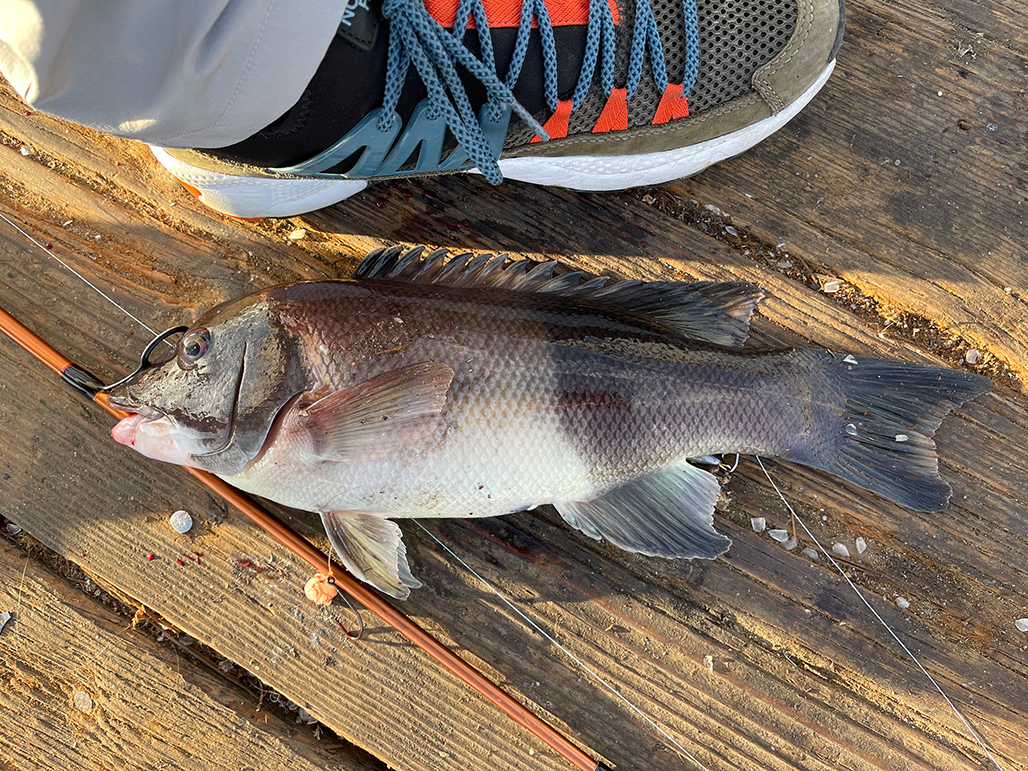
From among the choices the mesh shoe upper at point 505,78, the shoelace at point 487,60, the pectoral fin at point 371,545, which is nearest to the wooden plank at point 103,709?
the pectoral fin at point 371,545

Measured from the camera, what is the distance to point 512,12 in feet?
4.67

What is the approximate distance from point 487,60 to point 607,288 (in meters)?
0.60

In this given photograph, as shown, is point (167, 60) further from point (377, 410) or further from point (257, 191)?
point (377, 410)

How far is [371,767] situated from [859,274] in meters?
1.95

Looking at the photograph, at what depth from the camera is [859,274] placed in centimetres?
176

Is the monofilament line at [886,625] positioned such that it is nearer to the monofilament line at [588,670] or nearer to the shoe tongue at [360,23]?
the monofilament line at [588,670]

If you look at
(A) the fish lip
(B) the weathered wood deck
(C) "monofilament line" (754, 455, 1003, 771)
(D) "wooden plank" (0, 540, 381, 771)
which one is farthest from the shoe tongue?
(D) "wooden plank" (0, 540, 381, 771)

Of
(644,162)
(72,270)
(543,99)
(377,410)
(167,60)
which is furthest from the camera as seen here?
(72,270)

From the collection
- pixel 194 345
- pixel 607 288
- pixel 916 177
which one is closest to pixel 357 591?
pixel 194 345

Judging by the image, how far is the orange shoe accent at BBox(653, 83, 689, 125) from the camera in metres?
1.57

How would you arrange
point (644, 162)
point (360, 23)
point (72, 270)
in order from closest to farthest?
point (360, 23) → point (644, 162) → point (72, 270)

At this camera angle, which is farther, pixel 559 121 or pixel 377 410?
pixel 559 121

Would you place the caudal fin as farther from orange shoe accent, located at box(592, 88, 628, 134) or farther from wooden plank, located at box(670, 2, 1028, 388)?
orange shoe accent, located at box(592, 88, 628, 134)

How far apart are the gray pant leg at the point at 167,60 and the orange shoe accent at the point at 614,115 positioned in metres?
0.69
